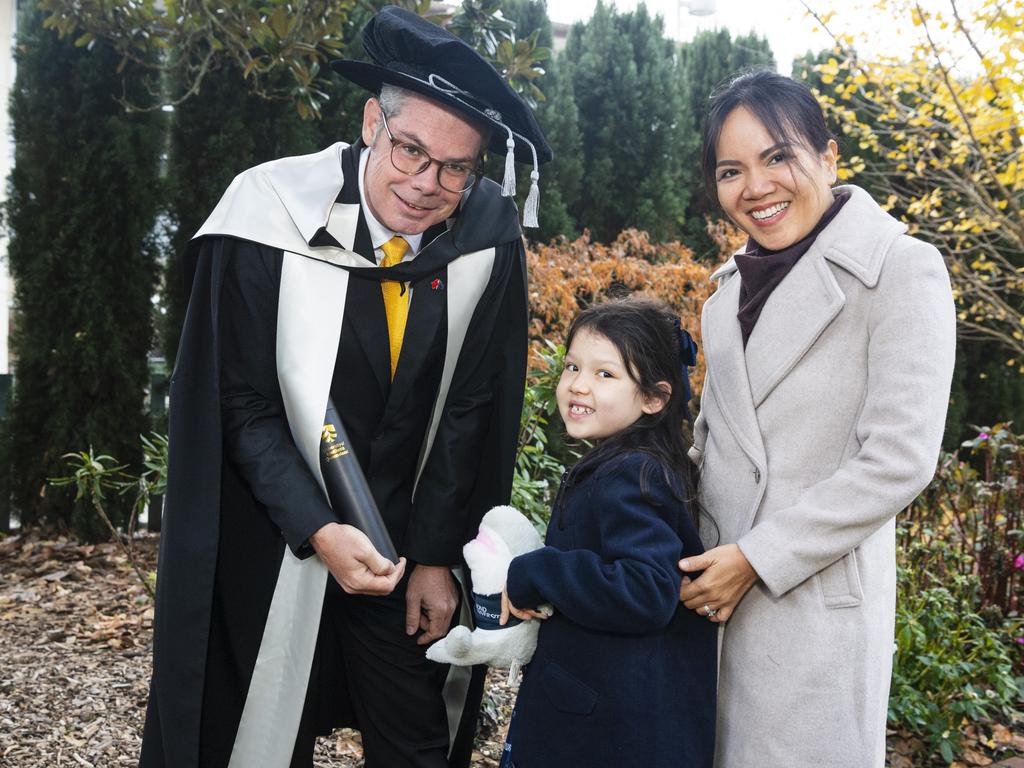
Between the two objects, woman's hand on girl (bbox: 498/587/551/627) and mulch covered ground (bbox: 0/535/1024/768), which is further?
mulch covered ground (bbox: 0/535/1024/768)

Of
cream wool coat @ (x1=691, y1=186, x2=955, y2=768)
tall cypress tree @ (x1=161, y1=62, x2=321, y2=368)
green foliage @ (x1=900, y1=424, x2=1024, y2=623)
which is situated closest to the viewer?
cream wool coat @ (x1=691, y1=186, x2=955, y2=768)

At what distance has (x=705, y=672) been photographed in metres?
1.95

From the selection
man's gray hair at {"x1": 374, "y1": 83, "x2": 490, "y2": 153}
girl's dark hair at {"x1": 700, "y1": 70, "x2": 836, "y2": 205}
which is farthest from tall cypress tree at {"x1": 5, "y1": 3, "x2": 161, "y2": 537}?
girl's dark hair at {"x1": 700, "y1": 70, "x2": 836, "y2": 205}

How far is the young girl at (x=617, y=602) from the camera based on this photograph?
1834mm

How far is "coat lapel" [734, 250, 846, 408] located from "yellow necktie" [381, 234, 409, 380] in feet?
2.74

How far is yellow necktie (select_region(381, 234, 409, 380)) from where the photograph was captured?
92.2 inches

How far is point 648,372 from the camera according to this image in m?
2.10

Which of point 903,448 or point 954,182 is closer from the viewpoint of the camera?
point 903,448

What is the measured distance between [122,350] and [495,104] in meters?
4.42

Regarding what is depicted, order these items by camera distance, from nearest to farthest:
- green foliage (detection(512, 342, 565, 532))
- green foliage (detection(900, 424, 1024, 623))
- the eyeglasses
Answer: the eyeglasses, green foliage (detection(512, 342, 565, 532)), green foliage (detection(900, 424, 1024, 623))

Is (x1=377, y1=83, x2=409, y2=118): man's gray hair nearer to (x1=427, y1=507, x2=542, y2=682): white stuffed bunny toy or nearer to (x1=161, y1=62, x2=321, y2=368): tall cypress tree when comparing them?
(x1=427, y1=507, x2=542, y2=682): white stuffed bunny toy

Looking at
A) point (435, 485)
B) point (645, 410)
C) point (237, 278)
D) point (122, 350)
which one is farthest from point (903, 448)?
point (122, 350)

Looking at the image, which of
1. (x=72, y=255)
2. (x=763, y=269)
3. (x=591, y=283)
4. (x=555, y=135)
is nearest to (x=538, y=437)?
(x=763, y=269)

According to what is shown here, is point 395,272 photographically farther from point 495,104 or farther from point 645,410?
point 645,410
